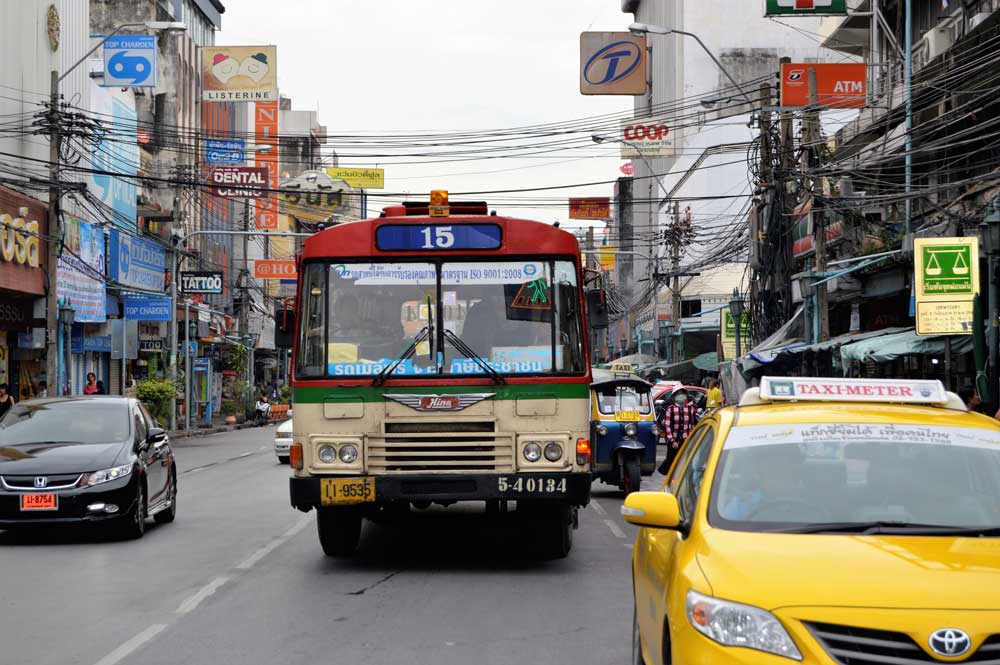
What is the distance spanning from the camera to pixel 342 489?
11.8 m

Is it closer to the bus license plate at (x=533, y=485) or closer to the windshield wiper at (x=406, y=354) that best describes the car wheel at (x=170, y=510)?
the windshield wiper at (x=406, y=354)

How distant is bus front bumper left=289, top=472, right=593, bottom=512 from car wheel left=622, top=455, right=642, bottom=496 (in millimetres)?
8089

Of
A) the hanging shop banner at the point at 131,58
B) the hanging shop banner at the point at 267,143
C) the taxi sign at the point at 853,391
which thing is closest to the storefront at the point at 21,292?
the hanging shop banner at the point at 131,58

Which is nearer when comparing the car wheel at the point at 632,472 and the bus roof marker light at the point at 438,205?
the bus roof marker light at the point at 438,205

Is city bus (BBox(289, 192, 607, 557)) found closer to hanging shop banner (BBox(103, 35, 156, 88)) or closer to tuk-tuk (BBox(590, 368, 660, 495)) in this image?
tuk-tuk (BBox(590, 368, 660, 495))

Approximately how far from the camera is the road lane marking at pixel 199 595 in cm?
1002

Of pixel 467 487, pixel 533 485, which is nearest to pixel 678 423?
pixel 533 485

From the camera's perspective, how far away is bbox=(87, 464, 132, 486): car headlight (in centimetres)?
Result: 1413

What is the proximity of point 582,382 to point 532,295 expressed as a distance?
0.94m

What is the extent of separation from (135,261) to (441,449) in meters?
37.2

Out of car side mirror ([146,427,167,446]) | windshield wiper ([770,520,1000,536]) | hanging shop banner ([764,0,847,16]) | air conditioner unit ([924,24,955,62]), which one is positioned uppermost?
hanging shop banner ([764,0,847,16])

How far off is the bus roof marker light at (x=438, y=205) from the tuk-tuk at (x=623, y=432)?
767 centimetres

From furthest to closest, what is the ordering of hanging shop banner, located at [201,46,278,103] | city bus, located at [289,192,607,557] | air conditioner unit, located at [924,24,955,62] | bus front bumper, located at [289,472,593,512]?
hanging shop banner, located at [201,46,278,103], air conditioner unit, located at [924,24,955,62], city bus, located at [289,192,607,557], bus front bumper, located at [289,472,593,512]

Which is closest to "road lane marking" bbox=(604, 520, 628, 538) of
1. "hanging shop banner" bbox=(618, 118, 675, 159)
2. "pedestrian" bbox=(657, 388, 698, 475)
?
"pedestrian" bbox=(657, 388, 698, 475)
